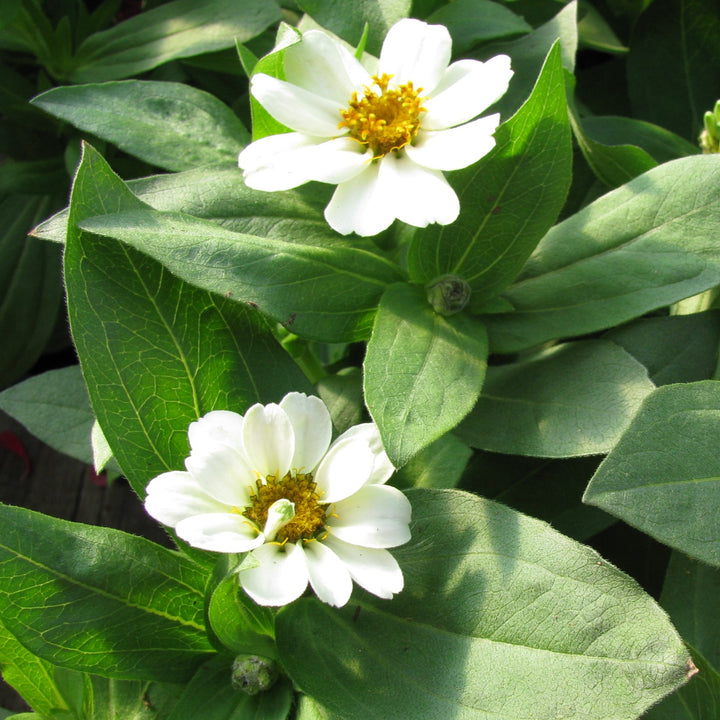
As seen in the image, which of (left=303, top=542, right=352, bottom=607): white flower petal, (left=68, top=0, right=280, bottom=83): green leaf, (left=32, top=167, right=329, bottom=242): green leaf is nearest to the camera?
(left=303, top=542, right=352, bottom=607): white flower petal

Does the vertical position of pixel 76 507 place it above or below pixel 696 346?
below

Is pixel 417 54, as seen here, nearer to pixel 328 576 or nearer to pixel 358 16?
pixel 358 16

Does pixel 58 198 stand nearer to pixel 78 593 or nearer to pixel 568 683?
pixel 78 593

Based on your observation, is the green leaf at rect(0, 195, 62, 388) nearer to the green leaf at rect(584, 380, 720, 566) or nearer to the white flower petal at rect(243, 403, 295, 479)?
the white flower petal at rect(243, 403, 295, 479)

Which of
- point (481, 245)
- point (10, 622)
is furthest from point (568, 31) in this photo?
point (10, 622)

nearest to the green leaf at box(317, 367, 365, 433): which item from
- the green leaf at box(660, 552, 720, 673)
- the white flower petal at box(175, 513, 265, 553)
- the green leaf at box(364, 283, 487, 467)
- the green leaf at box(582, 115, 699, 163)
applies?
the green leaf at box(364, 283, 487, 467)
